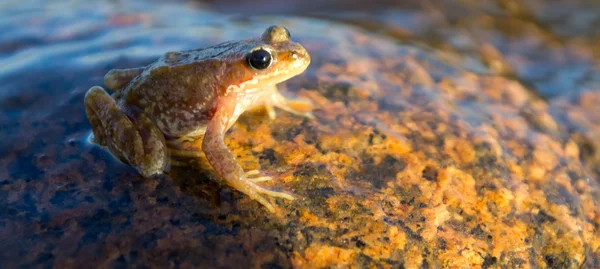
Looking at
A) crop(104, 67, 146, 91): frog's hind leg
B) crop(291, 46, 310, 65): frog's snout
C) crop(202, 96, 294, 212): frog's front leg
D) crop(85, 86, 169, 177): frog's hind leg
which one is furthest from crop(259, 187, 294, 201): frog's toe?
crop(104, 67, 146, 91): frog's hind leg

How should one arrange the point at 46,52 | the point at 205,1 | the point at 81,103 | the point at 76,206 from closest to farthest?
the point at 76,206
the point at 81,103
the point at 46,52
the point at 205,1

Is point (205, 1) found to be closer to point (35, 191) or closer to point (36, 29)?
point (36, 29)

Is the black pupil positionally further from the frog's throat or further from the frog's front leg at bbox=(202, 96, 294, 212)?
the frog's front leg at bbox=(202, 96, 294, 212)

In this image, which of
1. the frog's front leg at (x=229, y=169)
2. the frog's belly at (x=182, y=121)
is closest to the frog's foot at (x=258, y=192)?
the frog's front leg at (x=229, y=169)

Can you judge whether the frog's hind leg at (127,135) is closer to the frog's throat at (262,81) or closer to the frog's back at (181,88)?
the frog's back at (181,88)

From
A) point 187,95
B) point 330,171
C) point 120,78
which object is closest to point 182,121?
point 187,95

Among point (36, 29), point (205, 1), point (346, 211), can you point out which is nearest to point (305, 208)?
point (346, 211)

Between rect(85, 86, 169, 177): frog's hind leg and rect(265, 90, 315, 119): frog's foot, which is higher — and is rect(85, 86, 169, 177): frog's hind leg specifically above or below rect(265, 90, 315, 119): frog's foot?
above
